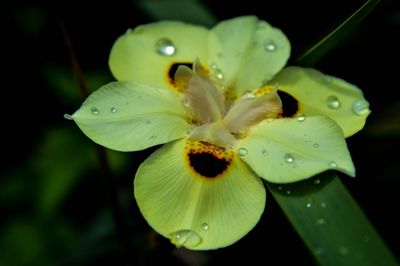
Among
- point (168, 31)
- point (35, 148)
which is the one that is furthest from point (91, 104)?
point (35, 148)

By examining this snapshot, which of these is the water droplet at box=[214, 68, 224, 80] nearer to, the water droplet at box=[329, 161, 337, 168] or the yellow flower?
the yellow flower

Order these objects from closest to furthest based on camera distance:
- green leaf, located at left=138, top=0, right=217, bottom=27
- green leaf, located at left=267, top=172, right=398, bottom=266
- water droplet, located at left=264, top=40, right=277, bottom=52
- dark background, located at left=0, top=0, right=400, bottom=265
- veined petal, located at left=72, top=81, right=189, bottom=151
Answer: green leaf, located at left=267, top=172, right=398, bottom=266
veined petal, located at left=72, top=81, right=189, bottom=151
water droplet, located at left=264, top=40, right=277, bottom=52
dark background, located at left=0, top=0, right=400, bottom=265
green leaf, located at left=138, top=0, right=217, bottom=27

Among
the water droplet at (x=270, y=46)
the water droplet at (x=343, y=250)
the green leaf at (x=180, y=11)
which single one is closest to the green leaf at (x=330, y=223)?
the water droplet at (x=343, y=250)

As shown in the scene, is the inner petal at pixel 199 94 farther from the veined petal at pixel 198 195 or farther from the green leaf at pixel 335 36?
the green leaf at pixel 335 36

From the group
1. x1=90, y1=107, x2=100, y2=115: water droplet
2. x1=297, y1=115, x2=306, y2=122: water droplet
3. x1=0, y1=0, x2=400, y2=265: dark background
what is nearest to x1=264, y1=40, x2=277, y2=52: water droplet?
x1=0, y1=0, x2=400, y2=265: dark background

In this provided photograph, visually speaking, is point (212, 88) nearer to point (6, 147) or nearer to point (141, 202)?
point (141, 202)

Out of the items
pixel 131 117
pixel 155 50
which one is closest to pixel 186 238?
pixel 131 117
